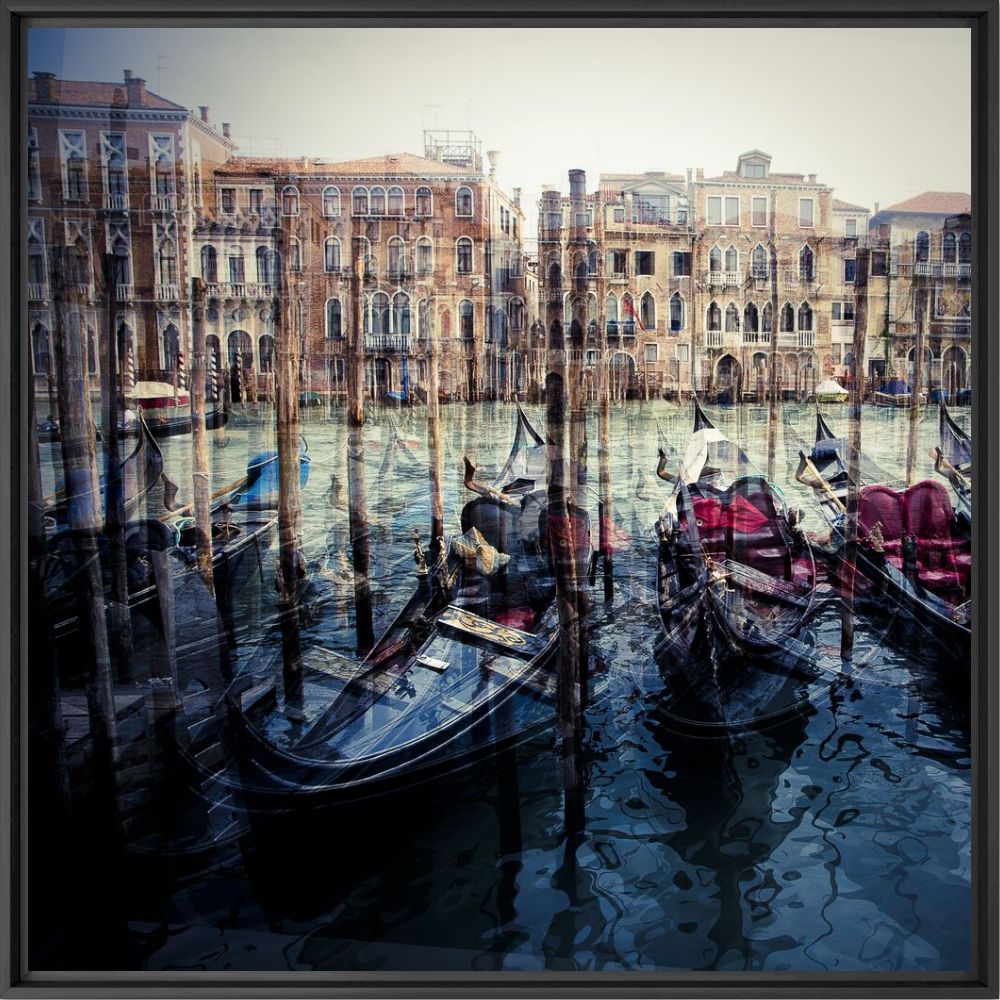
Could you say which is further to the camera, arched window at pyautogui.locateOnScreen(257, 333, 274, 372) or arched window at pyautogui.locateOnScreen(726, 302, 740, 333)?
arched window at pyautogui.locateOnScreen(726, 302, 740, 333)

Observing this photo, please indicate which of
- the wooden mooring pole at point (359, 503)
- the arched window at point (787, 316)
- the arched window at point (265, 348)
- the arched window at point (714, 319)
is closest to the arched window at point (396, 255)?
the wooden mooring pole at point (359, 503)

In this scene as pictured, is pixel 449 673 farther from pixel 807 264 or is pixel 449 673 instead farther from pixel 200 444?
pixel 807 264

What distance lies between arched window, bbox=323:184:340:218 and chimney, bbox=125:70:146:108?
0.48m

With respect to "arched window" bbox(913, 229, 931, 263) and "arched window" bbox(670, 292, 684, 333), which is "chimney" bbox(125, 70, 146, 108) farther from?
"arched window" bbox(913, 229, 931, 263)

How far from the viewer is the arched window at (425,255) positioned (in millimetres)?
2273

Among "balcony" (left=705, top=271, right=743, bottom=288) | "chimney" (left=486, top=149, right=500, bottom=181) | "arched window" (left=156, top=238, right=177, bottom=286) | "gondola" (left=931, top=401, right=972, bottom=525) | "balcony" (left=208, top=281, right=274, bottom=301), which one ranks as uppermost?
"chimney" (left=486, top=149, right=500, bottom=181)

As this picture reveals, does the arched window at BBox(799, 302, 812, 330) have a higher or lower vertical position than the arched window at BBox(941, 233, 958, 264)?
lower

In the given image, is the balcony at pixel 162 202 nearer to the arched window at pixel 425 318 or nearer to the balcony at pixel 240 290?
the balcony at pixel 240 290

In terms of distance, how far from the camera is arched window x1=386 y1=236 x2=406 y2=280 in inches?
89.1

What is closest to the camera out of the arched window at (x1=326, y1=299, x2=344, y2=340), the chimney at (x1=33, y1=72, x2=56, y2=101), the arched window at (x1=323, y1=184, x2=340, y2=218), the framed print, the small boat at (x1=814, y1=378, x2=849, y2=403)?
the chimney at (x1=33, y1=72, x2=56, y2=101)

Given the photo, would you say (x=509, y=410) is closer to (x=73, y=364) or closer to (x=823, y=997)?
(x=73, y=364)

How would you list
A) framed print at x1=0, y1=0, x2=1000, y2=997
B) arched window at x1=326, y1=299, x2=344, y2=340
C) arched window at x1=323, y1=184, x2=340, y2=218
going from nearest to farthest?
framed print at x1=0, y1=0, x2=1000, y2=997
arched window at x1=323, y1=184, x2=340, y2=218
arched window at x1=326, y1=299, x2=344, y2=340

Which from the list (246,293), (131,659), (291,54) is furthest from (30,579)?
(291,54)

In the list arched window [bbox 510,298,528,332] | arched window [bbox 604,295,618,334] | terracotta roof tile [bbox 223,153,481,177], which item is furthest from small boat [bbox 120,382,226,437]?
arched window [bbox 604,295,618,334]
